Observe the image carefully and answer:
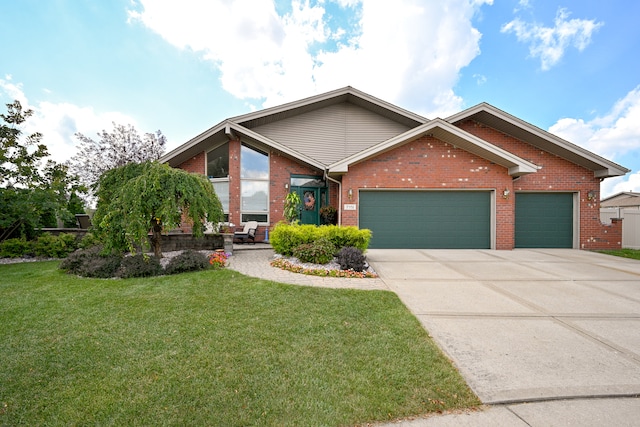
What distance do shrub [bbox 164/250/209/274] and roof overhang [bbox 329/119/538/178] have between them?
5136mm

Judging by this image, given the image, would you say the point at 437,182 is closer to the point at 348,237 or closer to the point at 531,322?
the point at 348,237

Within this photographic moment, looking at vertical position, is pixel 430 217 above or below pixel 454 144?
below

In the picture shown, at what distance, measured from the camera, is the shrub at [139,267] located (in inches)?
235

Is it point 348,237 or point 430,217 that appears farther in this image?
point 430,217

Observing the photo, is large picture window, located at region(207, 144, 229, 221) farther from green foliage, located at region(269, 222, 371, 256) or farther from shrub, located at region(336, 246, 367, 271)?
shrub, located at region(336, 246, 367, 271)

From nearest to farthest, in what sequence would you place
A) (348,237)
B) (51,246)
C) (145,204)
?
(145,204) < (348,237) < (51,246)

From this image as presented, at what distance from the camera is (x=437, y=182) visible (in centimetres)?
989

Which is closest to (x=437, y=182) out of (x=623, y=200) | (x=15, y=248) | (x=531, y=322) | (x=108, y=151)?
(x=531, y=322)

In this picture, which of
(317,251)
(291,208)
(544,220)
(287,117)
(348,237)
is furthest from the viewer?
(287,117)

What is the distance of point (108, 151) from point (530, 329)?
2329 centimetres

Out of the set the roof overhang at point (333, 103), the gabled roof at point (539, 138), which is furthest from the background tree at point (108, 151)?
the gabled roof at point (539, 138)

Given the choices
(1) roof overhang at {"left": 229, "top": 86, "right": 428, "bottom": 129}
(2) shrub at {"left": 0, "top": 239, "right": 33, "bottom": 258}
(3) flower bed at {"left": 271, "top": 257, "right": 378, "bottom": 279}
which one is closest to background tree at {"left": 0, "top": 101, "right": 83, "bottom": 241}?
(2) shrub at {"left": 0, "top": 239, "right": 33, "bottom": 258}

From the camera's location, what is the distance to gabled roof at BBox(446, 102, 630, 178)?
9.93 meters

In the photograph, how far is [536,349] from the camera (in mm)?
2949
